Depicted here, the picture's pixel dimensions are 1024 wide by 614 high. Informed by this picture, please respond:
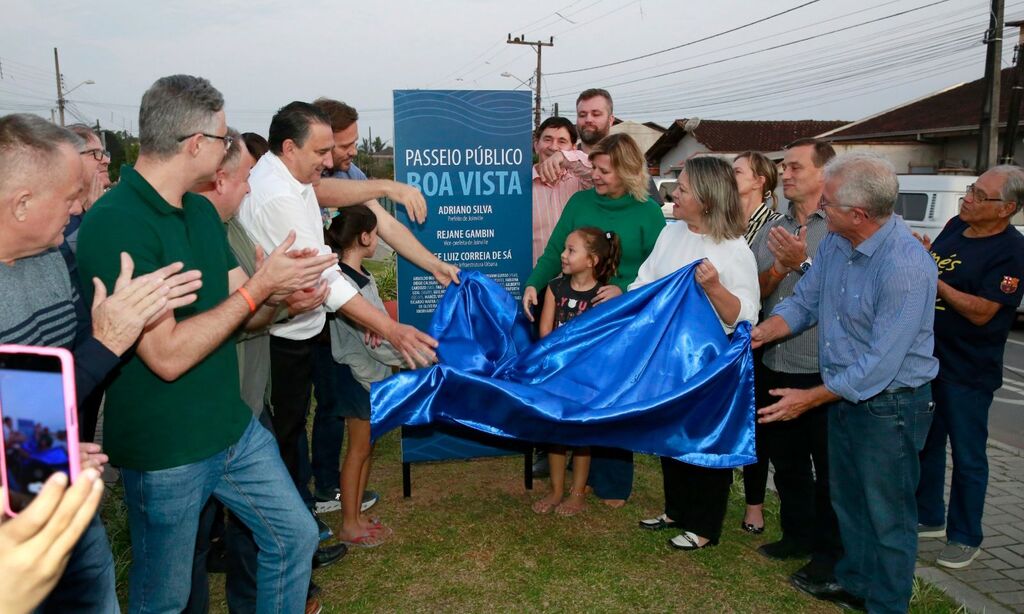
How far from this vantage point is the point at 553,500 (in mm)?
5109

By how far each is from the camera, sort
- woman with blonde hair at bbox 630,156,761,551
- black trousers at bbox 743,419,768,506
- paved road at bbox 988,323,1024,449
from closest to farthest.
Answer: woman with blonde hair at bbox 630,156,761,551
black trousers at bbox 743,419,768,506
paved road at bbox 988,323,1024,449

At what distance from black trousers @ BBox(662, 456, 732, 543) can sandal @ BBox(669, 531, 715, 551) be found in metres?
0.03

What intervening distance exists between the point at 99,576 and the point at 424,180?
126 inches

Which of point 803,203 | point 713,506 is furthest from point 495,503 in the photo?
point 803,203

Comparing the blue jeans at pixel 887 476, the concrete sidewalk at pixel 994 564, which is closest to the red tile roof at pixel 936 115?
the concrete sidewalk at pixel 994 564

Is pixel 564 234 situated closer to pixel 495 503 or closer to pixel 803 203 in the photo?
pixel 803 203

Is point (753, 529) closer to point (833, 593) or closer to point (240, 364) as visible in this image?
point (833, 593)

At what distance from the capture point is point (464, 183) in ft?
16.6

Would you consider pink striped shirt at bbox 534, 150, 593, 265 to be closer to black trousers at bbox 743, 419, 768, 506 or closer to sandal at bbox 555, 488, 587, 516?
sandal at bbox 555, 488, 587, 516

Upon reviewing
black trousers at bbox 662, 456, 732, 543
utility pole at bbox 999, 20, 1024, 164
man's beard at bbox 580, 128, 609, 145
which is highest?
utility pole at bbox 999, 20, 1024, 164

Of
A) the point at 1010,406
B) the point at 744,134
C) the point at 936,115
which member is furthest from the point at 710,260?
the point at 744,134

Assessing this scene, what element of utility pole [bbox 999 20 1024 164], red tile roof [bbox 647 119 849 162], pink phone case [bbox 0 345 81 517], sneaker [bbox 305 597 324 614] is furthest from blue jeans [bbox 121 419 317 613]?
red tile roof [bbox 647 119 849 162]

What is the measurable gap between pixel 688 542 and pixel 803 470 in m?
0.80

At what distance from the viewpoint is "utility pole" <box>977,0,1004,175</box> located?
16.4 m
